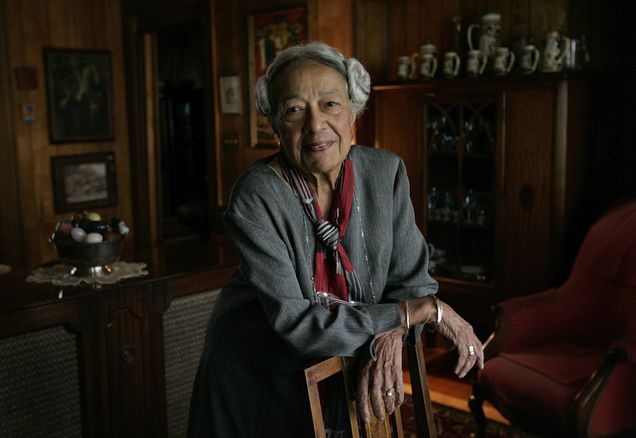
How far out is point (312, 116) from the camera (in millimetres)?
1507

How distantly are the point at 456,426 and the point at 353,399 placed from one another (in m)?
2.13

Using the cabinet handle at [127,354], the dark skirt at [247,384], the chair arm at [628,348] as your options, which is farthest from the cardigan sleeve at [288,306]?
the chair arm at [628,348]

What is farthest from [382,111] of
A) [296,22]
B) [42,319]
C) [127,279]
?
[42,319]

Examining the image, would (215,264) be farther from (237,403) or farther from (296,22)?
(296,22)

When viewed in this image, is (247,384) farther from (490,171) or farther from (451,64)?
(451,64)

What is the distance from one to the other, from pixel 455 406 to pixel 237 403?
2.28 meters

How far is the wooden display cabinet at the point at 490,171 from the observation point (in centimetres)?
351

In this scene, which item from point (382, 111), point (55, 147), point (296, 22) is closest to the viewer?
point (382, 111)

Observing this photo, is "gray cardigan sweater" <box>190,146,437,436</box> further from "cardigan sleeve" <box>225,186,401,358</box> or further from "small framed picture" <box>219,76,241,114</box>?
"small framed picture" <box>219,76,241,114</box>

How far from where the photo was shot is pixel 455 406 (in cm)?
362

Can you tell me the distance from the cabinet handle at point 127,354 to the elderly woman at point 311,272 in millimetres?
1025

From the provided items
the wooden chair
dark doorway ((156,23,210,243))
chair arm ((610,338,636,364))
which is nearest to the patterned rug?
chair arm ((610,338,636,364))

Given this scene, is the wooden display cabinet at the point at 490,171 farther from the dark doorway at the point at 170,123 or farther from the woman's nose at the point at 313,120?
the woman's nose at the point at 313,120

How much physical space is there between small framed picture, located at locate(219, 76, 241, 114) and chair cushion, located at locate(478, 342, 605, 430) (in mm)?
2872
